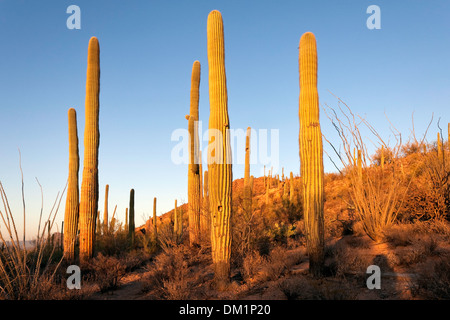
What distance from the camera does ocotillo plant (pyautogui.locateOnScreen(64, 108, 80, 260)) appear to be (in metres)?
11.6

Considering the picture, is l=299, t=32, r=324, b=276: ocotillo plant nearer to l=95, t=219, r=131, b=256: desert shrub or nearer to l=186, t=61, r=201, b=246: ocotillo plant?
l=186, t=61, r=201, b=246: ocotillo plant

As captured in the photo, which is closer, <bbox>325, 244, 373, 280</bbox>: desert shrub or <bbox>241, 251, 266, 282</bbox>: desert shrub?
<bbox>325, 244, 373, 280</bbox>: desert shrub

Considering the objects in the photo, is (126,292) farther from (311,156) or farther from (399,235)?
(399,235)

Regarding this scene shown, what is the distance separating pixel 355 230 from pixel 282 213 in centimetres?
845

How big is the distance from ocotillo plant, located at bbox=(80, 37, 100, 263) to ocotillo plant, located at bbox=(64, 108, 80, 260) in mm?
455

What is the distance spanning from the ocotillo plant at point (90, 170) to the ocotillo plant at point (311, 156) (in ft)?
23.7

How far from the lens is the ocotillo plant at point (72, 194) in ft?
38.2

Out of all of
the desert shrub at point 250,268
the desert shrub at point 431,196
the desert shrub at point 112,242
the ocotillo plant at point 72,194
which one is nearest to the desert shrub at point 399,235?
the desert shrub at point 431,196

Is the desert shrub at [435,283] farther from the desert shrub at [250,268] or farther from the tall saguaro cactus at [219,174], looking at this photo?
the tall saguaro cactus at [219,174]

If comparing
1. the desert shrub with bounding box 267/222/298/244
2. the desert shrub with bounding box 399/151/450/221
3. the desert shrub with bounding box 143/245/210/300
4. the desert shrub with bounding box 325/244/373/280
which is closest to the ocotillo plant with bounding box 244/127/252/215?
the desert shrub with bounding box 267/222/298/244

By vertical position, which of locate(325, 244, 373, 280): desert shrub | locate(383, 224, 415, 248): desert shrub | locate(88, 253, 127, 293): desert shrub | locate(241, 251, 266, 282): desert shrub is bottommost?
locate(88, 253, 127, 293): desert shrub

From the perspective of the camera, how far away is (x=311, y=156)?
25.3 ft

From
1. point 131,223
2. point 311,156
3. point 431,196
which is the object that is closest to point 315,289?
point 311,156

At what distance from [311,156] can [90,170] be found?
296 inches
